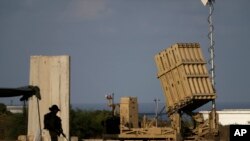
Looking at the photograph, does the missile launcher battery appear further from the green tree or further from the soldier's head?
the soldier's head

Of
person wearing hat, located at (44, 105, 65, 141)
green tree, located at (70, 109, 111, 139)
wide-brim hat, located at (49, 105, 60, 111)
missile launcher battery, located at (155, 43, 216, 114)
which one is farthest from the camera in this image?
green tree, located at (70, 109, 111, 139)

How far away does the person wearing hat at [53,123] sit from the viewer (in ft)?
46.6

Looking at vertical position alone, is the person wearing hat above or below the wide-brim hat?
below

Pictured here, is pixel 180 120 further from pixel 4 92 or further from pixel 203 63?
pixel 4 92

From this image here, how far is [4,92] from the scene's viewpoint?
1566cm

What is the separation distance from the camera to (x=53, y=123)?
1448cm

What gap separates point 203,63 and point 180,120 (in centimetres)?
250

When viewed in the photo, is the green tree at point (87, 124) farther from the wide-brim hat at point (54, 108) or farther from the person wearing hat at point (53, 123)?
the wide-brim hat at point (54, 108)

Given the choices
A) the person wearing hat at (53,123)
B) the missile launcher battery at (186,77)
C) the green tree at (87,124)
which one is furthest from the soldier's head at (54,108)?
the green tree at (87,124)

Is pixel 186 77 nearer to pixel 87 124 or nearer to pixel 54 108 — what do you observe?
pixel 87 124

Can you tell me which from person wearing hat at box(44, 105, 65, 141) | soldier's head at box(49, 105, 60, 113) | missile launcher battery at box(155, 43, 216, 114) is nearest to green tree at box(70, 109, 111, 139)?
missile launcher battery at box(155, 43, 216, 114)

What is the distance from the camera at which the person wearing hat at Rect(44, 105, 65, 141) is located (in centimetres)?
1420

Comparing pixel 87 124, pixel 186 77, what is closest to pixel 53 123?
pixel 186 77

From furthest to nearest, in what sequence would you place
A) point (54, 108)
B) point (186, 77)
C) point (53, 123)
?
point (186, 77)
point (53, 123)
point (54, 108)
